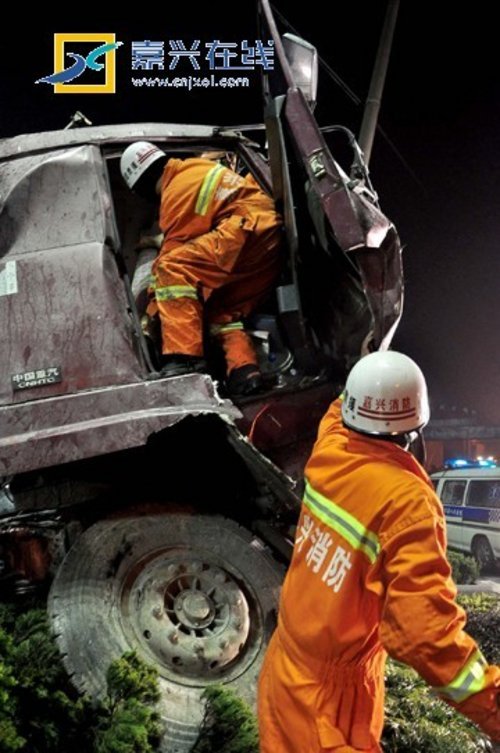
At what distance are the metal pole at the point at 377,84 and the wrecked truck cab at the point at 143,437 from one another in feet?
14.3

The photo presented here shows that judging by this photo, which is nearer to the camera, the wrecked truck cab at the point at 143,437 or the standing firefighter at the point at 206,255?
the wrecked truck cab at the point at 143,437

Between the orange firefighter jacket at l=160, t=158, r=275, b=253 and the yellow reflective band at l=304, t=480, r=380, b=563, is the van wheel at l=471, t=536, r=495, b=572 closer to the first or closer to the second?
the orange firefighter jacket at l=160, t=158, r=275, b=253

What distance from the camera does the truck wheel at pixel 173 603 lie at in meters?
2.84

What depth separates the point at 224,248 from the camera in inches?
136

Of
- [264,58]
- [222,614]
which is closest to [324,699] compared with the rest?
[222,614]

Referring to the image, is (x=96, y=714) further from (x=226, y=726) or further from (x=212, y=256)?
(x=212, y=256)

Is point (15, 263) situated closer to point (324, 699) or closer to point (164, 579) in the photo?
point (164, 579)

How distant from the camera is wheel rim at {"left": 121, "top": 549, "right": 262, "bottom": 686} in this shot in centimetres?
289

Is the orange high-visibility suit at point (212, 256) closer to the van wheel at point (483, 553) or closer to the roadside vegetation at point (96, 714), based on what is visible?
the roadside vegetation at point (96, 714)

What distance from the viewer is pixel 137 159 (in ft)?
12.0

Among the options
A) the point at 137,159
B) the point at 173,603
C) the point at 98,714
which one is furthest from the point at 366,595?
the point at 137,159

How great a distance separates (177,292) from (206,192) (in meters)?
0.55

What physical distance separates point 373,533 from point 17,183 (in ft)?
8.22

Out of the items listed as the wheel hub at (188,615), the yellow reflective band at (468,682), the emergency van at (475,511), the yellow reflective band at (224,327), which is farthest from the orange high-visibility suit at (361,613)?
the emergency van at (475,511)
